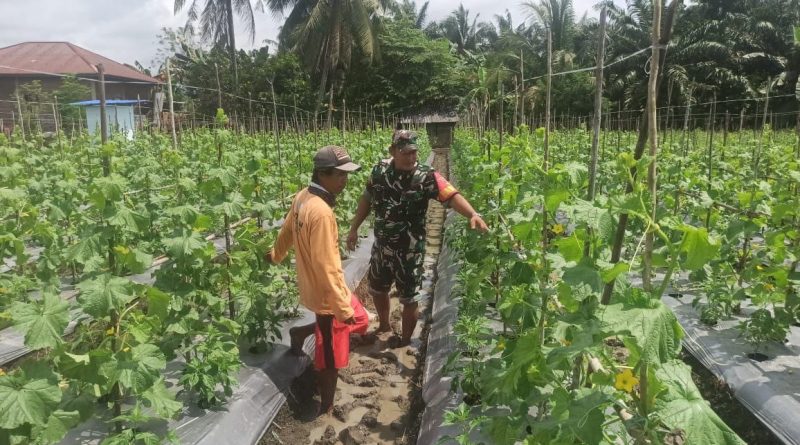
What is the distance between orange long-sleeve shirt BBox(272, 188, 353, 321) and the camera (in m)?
3.59

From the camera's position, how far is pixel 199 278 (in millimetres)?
3834

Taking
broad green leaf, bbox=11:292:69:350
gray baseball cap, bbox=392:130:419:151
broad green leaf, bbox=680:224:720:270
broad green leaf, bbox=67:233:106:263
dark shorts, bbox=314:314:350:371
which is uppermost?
gray baseball cap, bbox=392:130:419:151

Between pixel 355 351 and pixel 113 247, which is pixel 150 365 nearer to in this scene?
pixel 113 247

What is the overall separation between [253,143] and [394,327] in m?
5.20

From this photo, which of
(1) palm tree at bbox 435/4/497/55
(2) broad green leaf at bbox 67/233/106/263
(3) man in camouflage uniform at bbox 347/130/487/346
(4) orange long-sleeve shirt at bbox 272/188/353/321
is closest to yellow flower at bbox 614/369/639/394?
(4) orange long-sleeve shirt at bbox 272/188/353/321

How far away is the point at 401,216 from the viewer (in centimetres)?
→ 493

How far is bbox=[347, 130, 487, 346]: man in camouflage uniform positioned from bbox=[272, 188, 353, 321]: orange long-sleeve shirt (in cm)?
119

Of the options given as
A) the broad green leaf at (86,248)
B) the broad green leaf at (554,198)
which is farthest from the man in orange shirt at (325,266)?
the broad green leaf at (554,198)

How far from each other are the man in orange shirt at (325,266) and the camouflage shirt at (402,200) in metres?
1.00

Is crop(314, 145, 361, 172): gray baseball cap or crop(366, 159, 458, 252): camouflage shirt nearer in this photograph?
crop(314, 145, 361, 172): gray baseball cap

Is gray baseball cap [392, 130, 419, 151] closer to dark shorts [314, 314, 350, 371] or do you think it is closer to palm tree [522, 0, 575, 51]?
dark shorts [314, 314, 350, 371]

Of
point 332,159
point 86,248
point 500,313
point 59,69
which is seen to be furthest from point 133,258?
point 59,69

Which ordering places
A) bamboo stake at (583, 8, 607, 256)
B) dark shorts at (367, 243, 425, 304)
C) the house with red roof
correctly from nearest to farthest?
bamboo stake at (583, 8, 607, 256) < dark shorts at (367, 243, 425, 304) < the house with red roof

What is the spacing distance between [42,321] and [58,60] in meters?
44.3
